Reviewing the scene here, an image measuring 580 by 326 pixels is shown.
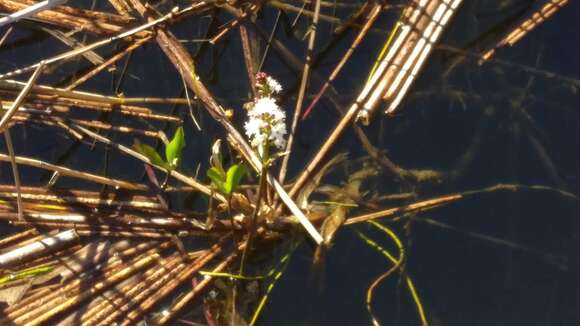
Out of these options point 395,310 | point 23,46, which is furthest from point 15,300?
point 395,310

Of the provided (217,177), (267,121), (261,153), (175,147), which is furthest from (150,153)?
(267,121)

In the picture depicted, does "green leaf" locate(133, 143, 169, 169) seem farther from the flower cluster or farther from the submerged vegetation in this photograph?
the flower cluster

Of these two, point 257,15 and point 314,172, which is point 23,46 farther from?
point 314,172

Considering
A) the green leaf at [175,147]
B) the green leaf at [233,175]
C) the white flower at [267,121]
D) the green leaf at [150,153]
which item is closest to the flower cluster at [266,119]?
the white flower at [267,121]

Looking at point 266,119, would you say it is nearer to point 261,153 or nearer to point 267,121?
point 267,121

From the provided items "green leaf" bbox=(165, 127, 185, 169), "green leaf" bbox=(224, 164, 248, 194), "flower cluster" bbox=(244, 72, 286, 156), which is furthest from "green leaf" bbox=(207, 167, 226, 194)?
"flower cluster" bbox=(244, 72, 286, 156)
